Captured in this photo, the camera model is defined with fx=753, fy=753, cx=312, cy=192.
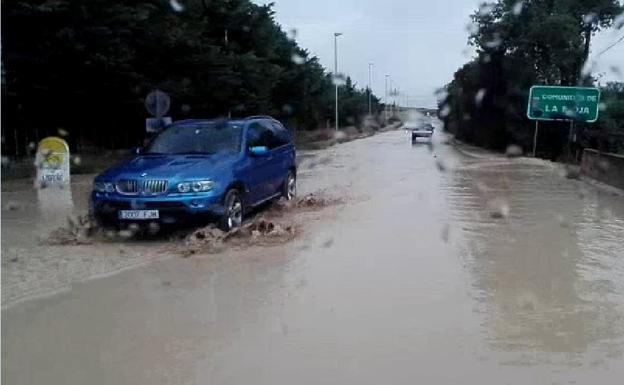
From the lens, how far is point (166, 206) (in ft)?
30.6

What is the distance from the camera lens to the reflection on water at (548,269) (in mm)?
5617

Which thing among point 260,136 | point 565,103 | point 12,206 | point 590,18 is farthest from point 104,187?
point 590,18

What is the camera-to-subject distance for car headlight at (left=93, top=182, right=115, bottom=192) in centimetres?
954

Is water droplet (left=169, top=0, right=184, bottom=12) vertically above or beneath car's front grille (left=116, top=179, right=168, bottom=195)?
above

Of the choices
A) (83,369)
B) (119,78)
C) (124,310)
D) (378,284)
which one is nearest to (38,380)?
(83,369)

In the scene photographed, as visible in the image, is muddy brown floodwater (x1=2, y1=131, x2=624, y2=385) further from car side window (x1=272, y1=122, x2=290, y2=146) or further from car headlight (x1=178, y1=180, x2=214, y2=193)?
car side window (x1=272, y1=122, x2=290, y2=146)

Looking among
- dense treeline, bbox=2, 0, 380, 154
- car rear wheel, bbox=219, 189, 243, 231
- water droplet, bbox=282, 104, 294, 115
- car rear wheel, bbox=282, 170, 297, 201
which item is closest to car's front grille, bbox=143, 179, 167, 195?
car rear wheel, bbox=219, 189, 243, 231

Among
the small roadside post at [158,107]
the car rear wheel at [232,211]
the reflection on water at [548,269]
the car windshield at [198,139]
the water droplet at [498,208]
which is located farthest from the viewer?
the small roadside post at [158,107]

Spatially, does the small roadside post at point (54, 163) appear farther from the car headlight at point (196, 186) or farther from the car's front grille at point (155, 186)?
the car headlight at point (196, 186)

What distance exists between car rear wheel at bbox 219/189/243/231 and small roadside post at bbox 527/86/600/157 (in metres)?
19.9

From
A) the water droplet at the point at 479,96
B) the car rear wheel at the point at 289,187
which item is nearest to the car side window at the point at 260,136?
the car rear wheel at the point at 289,187

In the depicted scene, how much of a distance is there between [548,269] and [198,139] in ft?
17.5

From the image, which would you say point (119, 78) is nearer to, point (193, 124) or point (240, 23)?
point (193, 124)

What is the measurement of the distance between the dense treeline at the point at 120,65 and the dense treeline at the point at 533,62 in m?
12.0
